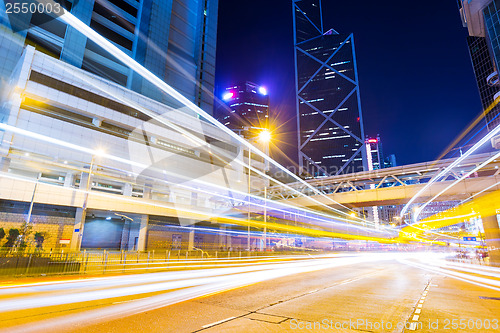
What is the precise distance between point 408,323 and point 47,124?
46479 millimetres

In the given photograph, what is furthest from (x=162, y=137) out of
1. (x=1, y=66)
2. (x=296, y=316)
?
(x=296, y=316)

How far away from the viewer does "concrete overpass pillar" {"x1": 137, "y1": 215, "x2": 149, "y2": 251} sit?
40.7m

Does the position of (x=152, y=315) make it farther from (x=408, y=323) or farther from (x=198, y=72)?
(x=198, y=72)

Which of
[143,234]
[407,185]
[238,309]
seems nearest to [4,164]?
[143,234]

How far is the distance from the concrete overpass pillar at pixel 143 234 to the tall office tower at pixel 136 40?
1119 inches

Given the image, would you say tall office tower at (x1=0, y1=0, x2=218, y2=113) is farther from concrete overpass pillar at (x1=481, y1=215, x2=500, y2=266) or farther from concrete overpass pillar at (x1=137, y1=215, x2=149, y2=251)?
concrete overpass pillar at (x1=481, y1=215, x2=500, y2=266)

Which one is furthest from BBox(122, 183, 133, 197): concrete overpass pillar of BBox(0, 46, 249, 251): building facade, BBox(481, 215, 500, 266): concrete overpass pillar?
BBox(481, 215, 500, 266): concrete overpass pillar

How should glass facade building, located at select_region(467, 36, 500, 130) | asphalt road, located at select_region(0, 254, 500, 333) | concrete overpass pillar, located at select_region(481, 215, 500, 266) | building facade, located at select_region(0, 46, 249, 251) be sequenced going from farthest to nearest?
glass facade building, located at select_region(467, 36, 500, 130), building facade, located at select_region(0, 46, 249, 251), concrete overpass pillar, located at select_region(481, 215, 500, 266), asphalt road, located at select_region(0, 254, 500, 333)

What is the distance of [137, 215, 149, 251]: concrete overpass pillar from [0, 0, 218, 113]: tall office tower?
93.2ft

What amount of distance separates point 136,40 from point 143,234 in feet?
158

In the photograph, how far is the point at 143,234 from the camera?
41.2m

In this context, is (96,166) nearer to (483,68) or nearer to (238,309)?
(238,309)

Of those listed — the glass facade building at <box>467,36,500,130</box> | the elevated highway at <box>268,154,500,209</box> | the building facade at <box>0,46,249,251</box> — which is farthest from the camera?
the glass facade building at <box>467,36,500,130</box>

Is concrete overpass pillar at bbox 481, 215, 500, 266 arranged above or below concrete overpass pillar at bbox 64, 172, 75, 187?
below
